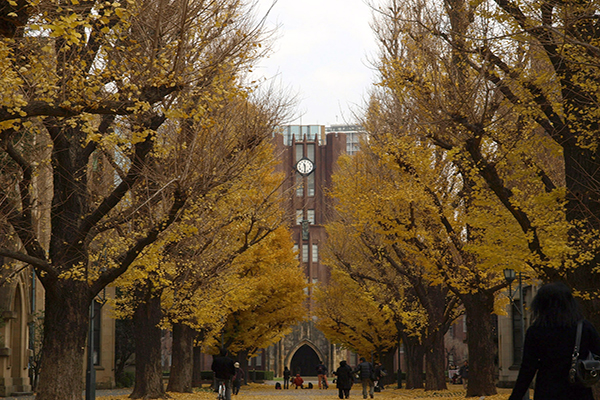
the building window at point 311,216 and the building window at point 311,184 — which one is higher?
the building window at point 311,184

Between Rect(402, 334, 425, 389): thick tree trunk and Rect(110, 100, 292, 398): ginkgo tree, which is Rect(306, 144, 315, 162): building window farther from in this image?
Rect(110, 100, 292, 398): ginkgo tree

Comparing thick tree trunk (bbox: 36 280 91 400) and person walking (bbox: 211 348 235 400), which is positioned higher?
thick tree trunk (bbox: 36 280 91 400)

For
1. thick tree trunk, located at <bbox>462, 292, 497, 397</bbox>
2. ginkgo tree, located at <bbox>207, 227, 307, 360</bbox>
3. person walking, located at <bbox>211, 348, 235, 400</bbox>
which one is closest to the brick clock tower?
ginkgo tree, located at <bbox>207, 227, 307, 360</bbox>

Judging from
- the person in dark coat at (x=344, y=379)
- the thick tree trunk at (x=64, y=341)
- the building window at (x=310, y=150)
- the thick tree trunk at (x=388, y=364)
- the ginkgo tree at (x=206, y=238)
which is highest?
the building window at (x=310, y=150)

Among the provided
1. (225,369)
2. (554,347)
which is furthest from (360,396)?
(554,347)

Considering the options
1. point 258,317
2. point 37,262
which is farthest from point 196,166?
point 258,317

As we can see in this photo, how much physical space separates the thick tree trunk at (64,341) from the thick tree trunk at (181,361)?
1337cm

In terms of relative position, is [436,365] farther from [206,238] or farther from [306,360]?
[306,360]

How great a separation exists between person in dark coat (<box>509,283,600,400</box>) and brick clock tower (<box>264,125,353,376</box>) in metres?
62.5

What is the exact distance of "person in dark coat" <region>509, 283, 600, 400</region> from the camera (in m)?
4.86

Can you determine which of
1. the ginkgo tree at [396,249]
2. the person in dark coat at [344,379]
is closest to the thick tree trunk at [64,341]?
the ginkgo tree at [396,249]

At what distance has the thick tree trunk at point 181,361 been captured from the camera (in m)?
25.8

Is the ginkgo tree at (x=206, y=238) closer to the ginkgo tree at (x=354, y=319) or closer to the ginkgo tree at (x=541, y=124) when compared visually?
the ginkgo tree at (x=541, y=124)

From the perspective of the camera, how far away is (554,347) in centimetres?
494
